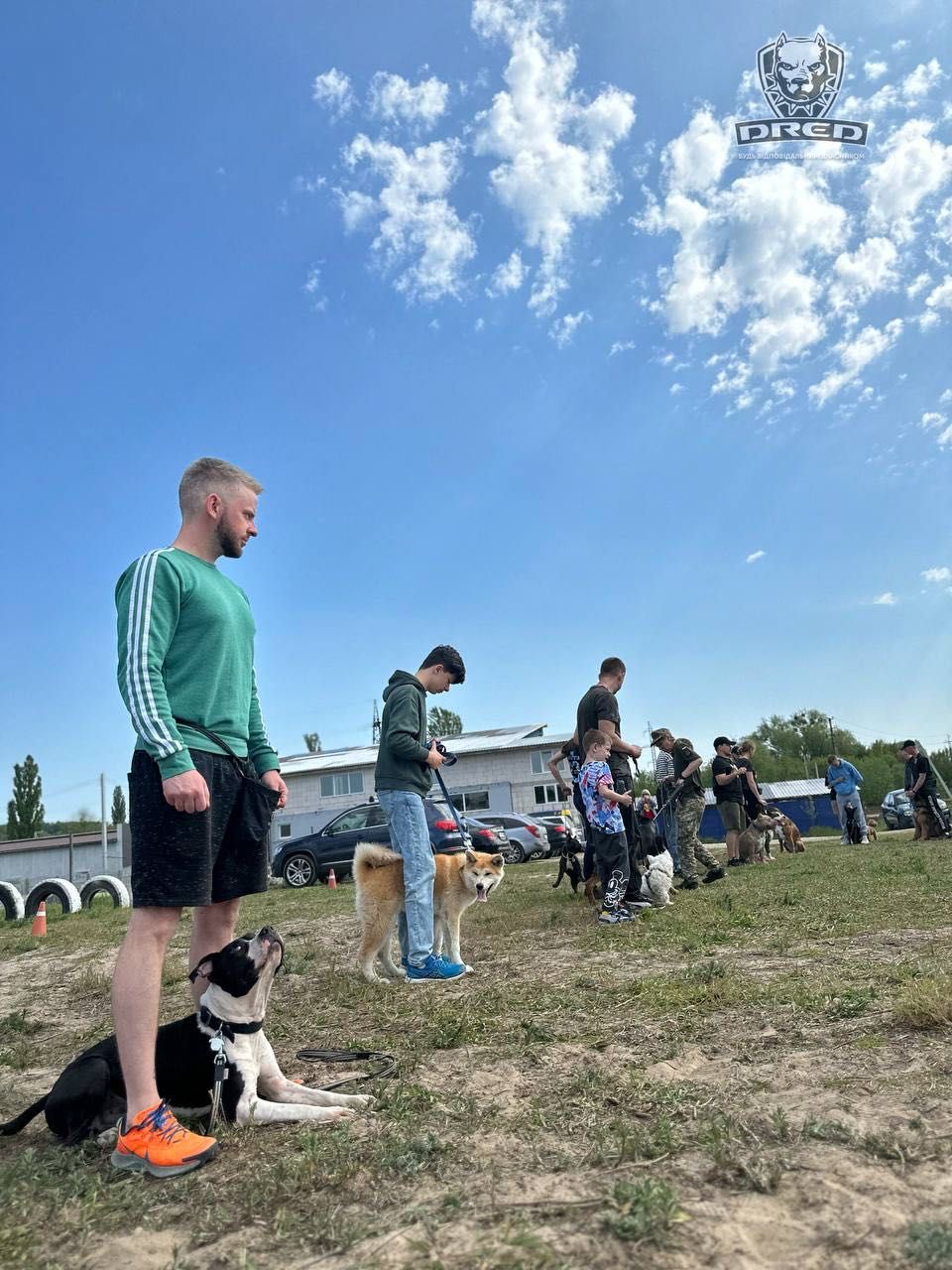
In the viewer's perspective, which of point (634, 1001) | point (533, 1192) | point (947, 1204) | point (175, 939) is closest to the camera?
point (947, 1204)

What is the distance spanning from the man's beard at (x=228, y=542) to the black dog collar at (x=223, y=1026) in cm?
156

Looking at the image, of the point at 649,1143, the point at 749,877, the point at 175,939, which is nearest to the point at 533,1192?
the point at 649,1143

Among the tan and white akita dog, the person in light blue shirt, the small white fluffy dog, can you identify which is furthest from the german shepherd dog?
the person in light blue shirt

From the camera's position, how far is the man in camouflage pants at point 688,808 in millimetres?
9211

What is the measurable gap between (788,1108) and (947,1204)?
595 mm

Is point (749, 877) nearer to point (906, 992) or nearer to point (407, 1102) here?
point (906, 992)

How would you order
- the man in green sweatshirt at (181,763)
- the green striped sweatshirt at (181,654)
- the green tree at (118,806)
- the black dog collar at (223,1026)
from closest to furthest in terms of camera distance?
the man in green sweatshirt at (181,763) → the green striped sweatshirt at (181,654) → the black dog collar at (223,1026) → the green tree at (118,806)

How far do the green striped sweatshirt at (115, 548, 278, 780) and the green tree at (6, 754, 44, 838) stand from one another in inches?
2934

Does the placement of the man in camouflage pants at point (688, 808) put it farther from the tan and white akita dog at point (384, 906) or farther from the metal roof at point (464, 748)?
the metal roof at point (464, 748)

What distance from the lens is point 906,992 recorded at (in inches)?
114

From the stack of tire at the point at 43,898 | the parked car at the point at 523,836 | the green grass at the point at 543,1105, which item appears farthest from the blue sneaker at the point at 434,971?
the parked car at the point at 523,836

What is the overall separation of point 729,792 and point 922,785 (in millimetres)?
4600

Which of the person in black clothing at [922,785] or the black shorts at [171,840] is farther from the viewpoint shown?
the person in black clothing at [922,785]

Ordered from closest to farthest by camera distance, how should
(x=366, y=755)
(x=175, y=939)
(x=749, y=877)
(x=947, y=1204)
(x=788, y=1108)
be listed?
1. (x=947, y=1204)
2. (x=788, y=1108)
3. (x=175, y=939)
4. (x=749, y=877)
5. (x=366, y=755)
